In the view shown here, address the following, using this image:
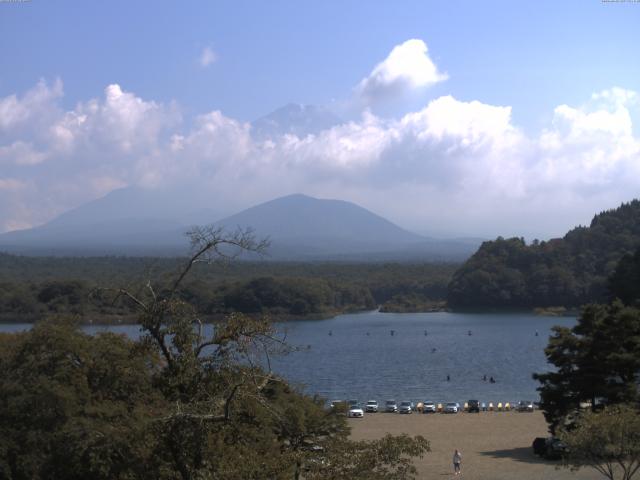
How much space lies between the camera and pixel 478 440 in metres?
20.6

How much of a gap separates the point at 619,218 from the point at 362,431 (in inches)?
2560

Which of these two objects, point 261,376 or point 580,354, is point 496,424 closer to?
point 580,354

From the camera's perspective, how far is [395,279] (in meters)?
86.5

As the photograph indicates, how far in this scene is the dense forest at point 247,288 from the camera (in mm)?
57906

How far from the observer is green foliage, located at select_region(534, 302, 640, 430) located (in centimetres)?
1717

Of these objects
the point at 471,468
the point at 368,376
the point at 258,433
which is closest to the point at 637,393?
the point at 471,468

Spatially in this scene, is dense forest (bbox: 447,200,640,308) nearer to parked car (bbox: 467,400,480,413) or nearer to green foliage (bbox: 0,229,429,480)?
parked car (bbox: 467,400,480,413)

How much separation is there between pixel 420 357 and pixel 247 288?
23.0m

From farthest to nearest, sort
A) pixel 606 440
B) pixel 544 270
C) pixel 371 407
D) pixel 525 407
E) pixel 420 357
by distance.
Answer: pixel 544 270
pixel 420 357
pixel 371 407
pixel 525 407
pixel 606 440

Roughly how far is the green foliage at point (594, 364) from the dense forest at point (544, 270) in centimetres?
5233

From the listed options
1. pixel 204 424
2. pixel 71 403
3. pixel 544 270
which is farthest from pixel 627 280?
pixel 204 424

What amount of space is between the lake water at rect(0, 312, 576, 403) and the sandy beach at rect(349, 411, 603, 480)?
124 inches

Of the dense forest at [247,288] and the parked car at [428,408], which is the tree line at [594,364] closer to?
the parked car at [428,408]

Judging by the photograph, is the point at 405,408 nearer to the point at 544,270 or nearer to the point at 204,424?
the point at 204,424
